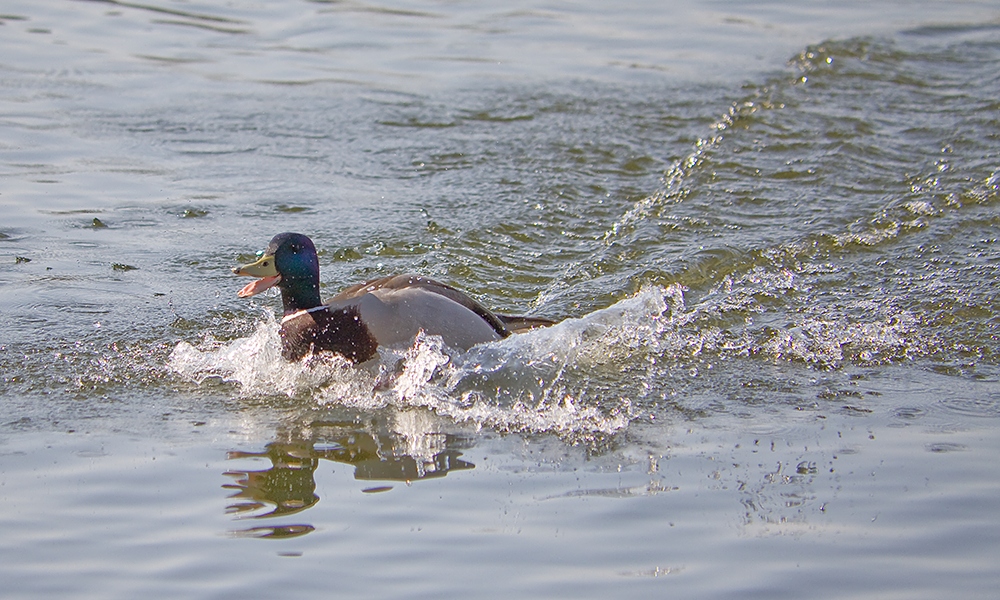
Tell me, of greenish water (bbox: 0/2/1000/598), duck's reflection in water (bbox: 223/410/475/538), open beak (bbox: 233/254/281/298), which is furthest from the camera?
open beak (bbox: 233/254/281/298)

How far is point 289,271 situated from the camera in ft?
19.3

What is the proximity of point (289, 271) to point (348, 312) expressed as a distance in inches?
12.2

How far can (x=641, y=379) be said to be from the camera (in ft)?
19.4

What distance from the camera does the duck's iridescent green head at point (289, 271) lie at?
582 centimetres

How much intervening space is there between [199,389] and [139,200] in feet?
9.75

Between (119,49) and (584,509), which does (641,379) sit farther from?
(119,49)

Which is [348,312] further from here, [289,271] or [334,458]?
[334,458]

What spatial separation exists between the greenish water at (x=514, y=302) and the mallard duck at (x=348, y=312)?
3.9 inches

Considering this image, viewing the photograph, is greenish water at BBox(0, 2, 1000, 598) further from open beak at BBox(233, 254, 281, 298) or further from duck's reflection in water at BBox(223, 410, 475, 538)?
open beak at BBox(233, 254, 281, 298)

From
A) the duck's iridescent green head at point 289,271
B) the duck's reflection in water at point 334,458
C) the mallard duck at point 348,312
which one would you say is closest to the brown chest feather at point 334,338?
the mallard duck at point 348,312

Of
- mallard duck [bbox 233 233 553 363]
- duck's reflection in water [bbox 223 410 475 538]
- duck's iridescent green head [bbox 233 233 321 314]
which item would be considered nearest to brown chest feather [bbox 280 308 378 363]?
mallard duck [bbox 233 233 553 363]

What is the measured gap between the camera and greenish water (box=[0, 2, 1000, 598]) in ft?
13.6

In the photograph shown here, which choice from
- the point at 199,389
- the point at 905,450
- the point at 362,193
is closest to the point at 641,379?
the point at 905,450

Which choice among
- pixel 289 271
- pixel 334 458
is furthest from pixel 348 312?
pixel 334 458
